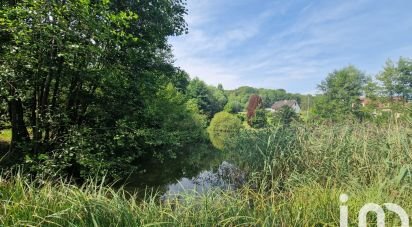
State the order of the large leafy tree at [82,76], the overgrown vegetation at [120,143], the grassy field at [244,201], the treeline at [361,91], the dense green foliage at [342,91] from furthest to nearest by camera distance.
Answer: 1. the dense green foliage at [342,91]
2. the treeline at [361,91]
3. the large leafy tree at [82,76]
4. the overgrown vegetation at [120,143]
5. the grassy field at [244,201]

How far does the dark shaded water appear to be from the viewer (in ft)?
21.2

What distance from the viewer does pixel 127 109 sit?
689 cm

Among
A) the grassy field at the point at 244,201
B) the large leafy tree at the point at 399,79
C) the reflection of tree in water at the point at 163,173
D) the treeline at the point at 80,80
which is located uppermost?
the large leafy tree at the point at 399,79

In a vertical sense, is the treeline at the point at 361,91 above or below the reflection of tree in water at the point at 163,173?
above

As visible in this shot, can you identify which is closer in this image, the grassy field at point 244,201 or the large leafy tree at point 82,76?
the grassy field at point 244,201

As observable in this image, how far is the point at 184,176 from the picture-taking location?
29.9 ft

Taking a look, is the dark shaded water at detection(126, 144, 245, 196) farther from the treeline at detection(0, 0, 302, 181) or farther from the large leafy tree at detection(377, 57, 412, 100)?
the large leafy tree at detection(377, 57, 412, 100)

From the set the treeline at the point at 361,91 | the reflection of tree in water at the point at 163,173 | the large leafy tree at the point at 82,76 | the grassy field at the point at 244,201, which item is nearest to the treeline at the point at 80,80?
the large leafy tree at the point at 82,76

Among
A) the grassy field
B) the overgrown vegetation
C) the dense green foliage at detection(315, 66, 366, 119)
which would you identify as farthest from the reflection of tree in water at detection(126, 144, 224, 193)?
the dense green foliage at detection(315, 66, 366, 119)

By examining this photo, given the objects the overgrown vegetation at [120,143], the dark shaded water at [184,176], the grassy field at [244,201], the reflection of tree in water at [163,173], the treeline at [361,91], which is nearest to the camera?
the grassy field at [244,201]

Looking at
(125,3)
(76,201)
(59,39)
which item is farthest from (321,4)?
(76,201)

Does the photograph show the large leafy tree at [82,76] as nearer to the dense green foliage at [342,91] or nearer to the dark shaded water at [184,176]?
the dark shaded water at [184,176]

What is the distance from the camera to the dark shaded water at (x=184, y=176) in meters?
6.45

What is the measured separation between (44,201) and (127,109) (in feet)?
15.1
